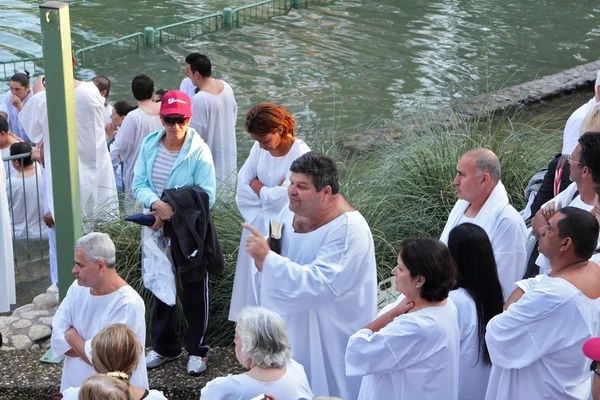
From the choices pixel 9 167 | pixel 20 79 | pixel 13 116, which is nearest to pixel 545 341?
pixel 9 167

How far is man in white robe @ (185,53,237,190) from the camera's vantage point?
31.4ft

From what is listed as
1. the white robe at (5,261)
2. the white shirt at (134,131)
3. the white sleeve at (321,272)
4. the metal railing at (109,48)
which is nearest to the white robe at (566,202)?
the white sleeve at (321,272)

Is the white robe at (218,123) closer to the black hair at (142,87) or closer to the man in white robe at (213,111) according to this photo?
the man in white robe at (213,111)

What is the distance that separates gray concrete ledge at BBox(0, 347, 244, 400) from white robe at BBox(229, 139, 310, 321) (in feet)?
1.46

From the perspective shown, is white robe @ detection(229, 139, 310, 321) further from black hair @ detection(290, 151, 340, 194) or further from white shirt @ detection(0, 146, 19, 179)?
white shirt @ detection(0, 146, 19, 179)

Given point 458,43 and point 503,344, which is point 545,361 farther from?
point 458,43

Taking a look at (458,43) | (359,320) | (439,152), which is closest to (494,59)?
(458,43)

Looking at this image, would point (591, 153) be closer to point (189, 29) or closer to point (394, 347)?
point (394, 347)

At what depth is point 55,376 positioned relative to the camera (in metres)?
6.01

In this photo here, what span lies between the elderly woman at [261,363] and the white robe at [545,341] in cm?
107

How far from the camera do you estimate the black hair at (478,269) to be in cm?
461

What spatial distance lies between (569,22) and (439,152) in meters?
13.8

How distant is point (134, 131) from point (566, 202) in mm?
4825

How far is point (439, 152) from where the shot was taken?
26.2 feet
